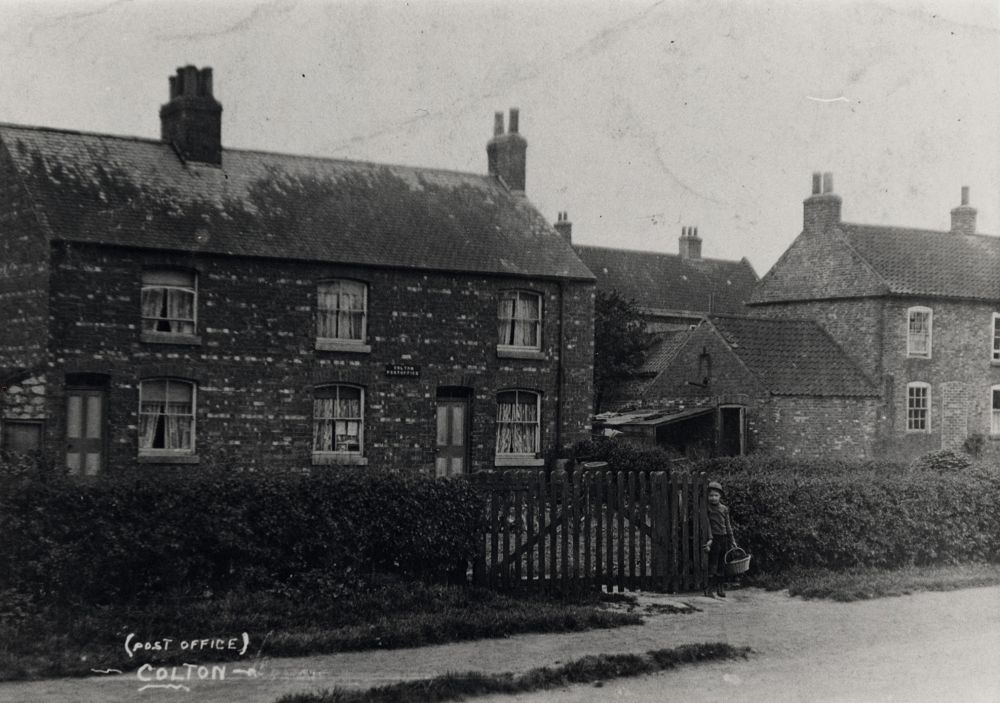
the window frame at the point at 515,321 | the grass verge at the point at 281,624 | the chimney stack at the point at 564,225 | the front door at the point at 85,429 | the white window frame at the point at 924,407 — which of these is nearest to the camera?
the grass verge at the point at 281,624

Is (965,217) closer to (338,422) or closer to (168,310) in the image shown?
(338,422)

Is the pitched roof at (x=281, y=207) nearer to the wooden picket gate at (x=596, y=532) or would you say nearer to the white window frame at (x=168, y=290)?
the white window frame at (x=168, y=290)

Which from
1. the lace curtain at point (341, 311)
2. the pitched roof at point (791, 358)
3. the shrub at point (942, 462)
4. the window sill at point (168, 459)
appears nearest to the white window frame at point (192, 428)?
the window sill at point (168, 459)

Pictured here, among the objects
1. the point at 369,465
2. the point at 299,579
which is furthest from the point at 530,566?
the point at 369,465

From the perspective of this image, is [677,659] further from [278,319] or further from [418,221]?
[418,221]

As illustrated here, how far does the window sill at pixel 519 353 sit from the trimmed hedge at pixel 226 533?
15.8 m

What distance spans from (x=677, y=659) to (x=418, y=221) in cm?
2029

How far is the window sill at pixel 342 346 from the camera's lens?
2636cm

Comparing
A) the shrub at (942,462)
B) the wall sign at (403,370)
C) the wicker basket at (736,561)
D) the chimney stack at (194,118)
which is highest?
the chimney stack at (194,118)

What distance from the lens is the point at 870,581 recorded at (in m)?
14.4

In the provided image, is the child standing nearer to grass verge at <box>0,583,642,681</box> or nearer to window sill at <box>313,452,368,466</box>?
grass verge at <box>0,583,642,681</box>

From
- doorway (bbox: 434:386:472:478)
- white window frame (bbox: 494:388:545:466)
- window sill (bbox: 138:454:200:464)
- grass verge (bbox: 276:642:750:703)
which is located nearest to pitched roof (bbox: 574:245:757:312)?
white window frame (bbox: 494:388:545:466)

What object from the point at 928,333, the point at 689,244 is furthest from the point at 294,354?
the point at 689,244

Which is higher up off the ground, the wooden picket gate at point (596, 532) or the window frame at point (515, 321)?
the window frame at point (515, 321)
